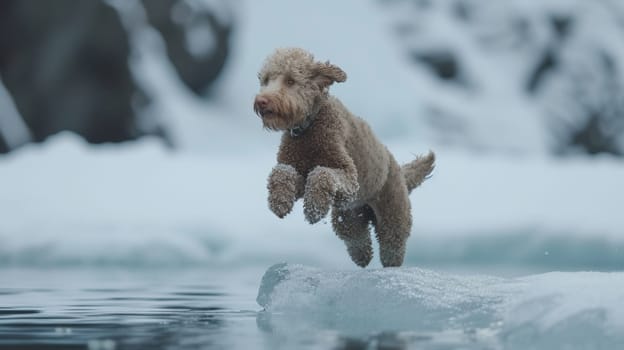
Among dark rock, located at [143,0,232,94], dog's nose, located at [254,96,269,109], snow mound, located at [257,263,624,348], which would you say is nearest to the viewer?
snow mound, located at [257,263,624,348]

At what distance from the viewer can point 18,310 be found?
298 inches

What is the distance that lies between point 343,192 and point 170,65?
21.0 metres

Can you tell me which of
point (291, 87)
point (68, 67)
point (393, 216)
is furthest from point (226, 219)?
point (68, 67)

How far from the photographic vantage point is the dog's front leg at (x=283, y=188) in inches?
252

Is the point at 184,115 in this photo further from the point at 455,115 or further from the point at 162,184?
the point at 162,184

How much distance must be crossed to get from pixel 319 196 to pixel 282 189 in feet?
0.75

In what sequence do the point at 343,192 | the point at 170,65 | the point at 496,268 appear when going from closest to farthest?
the point at 343,192, the point at 496,268, the point at 170,65

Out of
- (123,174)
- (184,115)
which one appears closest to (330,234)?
(123,174)

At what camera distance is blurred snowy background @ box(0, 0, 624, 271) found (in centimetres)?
1438

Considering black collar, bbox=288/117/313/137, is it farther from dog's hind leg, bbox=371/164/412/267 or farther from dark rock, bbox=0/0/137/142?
dark rock, bbox=0/0/137/142

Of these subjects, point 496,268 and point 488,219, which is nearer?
point 496,268

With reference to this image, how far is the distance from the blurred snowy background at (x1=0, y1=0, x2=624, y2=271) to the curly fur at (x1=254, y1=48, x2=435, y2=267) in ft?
20.4

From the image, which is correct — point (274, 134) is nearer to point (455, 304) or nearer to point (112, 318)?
point (112, 318)

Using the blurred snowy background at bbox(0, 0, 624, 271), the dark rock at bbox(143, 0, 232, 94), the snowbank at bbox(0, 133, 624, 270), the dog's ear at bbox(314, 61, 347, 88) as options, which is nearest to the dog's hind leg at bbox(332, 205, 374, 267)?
the dog's ear at bbox(314, 61, 347, 88)
